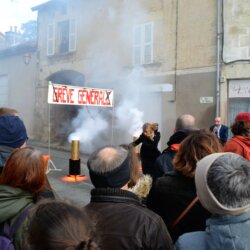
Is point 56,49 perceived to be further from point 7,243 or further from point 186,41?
point 7,243

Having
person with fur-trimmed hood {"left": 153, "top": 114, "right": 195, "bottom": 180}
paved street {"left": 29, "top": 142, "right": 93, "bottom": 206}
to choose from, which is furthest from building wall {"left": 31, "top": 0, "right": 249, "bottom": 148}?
person with fur-trimmed hood {"left": 153, "top": 114, "right": 195, "bottom": 180}

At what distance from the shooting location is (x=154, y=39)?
11.9 meters

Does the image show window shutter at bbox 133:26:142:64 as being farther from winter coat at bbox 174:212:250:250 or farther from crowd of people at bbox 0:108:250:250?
winter coat at bbox 174:212:250:250

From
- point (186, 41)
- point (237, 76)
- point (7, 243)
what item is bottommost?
point (7, 243)

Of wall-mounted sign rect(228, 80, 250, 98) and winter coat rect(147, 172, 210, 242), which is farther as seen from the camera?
wall-mounted sign rect(228, 80, 250, 98)

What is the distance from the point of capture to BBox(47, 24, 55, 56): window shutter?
15477mm

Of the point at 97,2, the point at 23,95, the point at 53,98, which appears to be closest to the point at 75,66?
the point at 97,2

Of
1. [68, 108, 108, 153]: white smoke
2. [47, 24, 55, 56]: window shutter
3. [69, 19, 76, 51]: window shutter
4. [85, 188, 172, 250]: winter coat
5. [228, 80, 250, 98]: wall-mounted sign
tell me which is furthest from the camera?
[47, 24, 55, 56]: window shutter

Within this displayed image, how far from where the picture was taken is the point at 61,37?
15.3 meters

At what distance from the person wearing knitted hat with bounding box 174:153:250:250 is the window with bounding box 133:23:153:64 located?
1072 centimetres

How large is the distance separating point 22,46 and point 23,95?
7.69 feet

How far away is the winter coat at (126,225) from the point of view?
1609mm

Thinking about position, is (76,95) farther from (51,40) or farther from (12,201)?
(51,40)

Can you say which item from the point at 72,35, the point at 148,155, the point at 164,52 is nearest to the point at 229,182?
the point at 148,155
